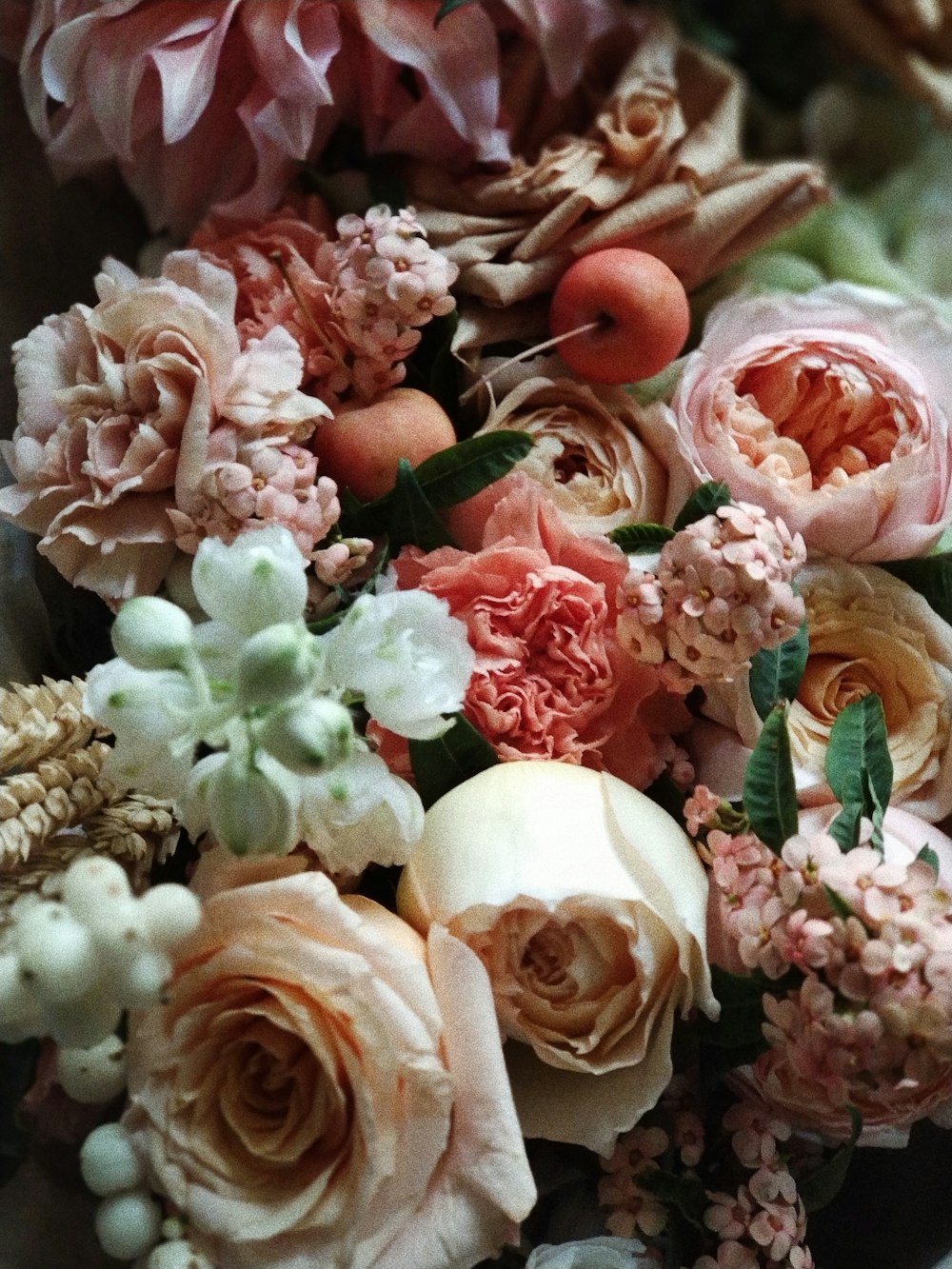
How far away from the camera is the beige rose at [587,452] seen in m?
0.58

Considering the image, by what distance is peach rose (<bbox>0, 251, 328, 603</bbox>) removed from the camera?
1.70ft

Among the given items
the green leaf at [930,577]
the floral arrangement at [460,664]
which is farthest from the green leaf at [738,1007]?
the green leaf at [930,577]

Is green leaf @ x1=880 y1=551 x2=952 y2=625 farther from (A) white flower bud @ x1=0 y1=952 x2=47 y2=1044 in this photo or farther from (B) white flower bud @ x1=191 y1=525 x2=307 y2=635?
(A) white flower bud @ x1=0 y1=952 x2=47 y2=1044

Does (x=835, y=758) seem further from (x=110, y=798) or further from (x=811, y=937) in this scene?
(x=110, y=798)

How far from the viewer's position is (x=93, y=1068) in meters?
0.43

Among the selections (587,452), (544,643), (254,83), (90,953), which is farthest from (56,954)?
(254,83)

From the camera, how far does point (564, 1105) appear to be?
0.48 metres

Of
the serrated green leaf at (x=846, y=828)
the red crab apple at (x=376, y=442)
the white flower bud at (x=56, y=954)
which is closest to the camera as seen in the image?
the white flower bud at (x=56, y=954)

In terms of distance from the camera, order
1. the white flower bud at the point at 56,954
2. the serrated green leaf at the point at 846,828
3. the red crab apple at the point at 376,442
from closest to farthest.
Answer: the white flower bud at the point at 56,954 → the serrated green leaf at the point at 846,828 → the red crab apple at the point at 376,442

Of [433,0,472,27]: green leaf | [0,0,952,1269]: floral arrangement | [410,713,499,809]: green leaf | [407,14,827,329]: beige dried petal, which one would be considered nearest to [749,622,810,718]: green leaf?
[0,0,952,1269]: floral arrangement

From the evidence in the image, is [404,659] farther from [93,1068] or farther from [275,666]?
[93,1068]

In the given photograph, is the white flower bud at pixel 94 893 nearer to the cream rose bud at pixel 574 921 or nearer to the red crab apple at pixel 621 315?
the cream rose bud at pixel 574 921

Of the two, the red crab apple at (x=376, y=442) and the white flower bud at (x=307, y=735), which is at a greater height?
the white flower bud at (x=307, y=735)

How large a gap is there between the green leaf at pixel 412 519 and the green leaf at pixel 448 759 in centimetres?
10
